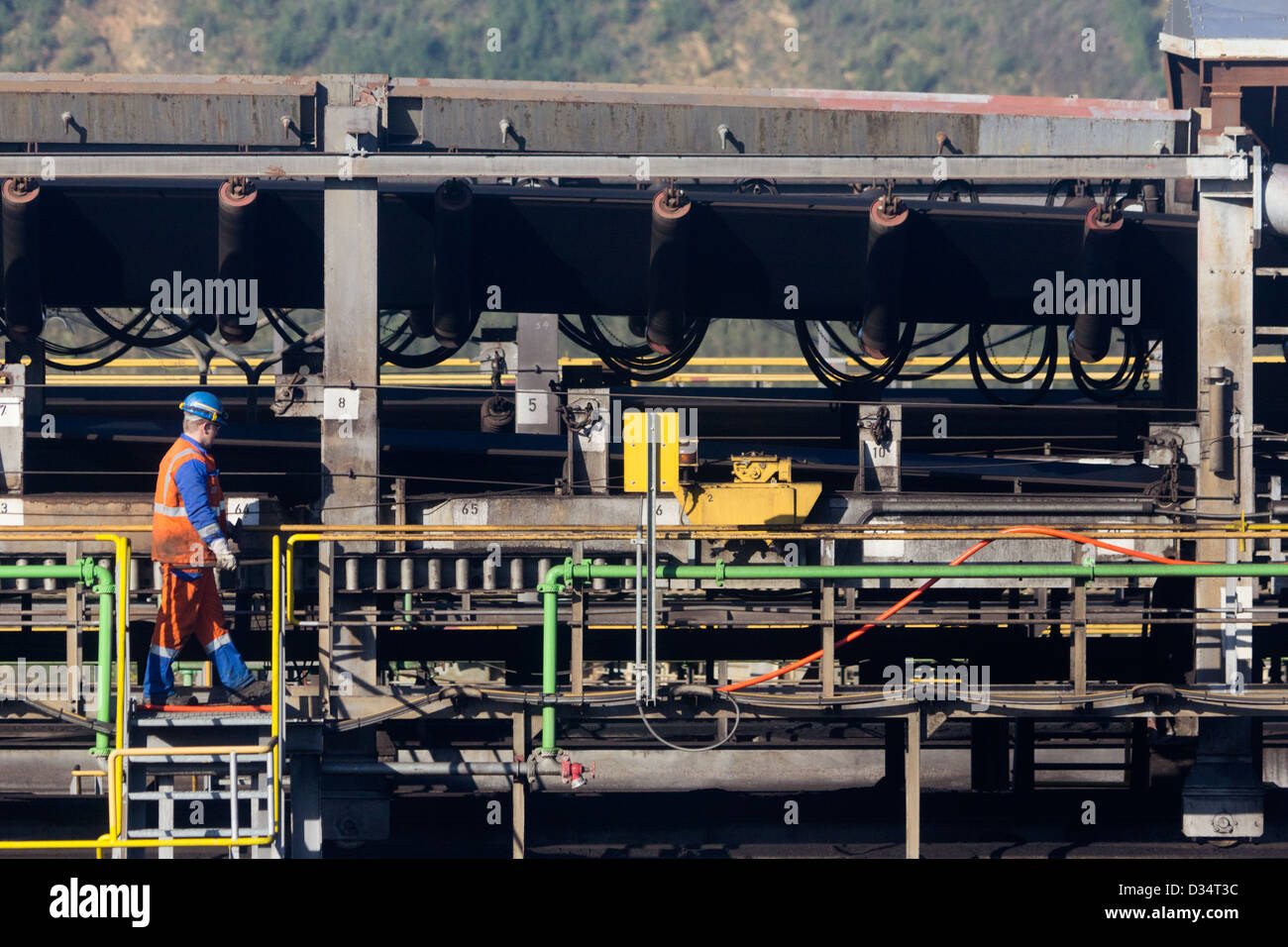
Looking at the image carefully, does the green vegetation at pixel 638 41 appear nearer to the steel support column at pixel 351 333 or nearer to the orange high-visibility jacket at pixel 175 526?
the steel support column at pixel 351 333

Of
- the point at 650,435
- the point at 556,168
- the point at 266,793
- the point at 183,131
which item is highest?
the point at 183,131

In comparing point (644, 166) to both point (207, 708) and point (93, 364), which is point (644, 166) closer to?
point (207, 708)

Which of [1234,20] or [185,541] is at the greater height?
[1234,20]

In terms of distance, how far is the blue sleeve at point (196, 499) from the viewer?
8922 mm

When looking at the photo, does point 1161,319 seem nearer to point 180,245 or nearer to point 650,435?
point 650,435

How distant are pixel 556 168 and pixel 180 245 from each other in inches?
123

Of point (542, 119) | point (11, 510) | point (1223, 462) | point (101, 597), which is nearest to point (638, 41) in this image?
point (542, 119)

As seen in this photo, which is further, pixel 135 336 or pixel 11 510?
pixel 135 336

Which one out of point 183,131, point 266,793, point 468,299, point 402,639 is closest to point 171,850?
point 266,793

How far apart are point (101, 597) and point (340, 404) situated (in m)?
2.69

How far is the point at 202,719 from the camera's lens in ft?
29.5

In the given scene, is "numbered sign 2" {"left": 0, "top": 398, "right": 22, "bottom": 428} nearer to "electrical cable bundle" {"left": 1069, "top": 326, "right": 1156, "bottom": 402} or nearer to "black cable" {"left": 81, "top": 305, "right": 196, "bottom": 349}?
"black cable" {"left": 81, "top": 305, "right": 196, "bottom": 349}

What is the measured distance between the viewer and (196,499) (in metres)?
8.95

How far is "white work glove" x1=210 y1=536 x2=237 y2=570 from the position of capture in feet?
29.0
